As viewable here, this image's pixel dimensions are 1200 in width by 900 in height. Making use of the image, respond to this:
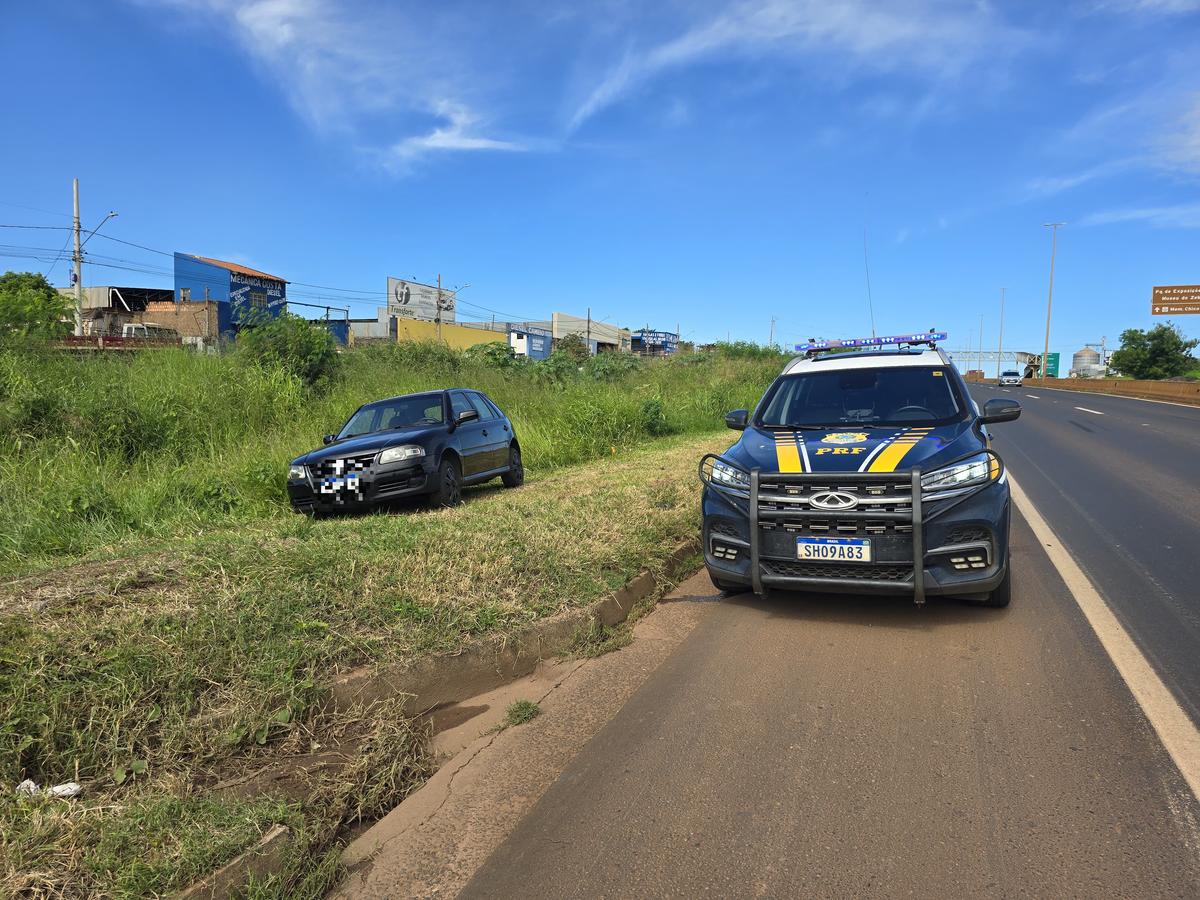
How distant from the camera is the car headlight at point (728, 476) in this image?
4742mm

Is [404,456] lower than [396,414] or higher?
lower

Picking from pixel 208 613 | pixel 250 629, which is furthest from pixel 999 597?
pixel 208 613

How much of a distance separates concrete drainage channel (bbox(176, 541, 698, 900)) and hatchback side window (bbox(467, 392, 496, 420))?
5.74 metres

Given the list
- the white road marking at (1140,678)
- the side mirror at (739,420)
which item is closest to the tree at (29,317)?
the side mirror at (739,420)

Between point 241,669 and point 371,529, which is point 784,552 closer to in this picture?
point 241,669

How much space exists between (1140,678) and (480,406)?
838 cm

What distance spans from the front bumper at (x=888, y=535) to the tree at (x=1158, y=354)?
72.5m

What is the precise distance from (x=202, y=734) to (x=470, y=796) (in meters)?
1.16

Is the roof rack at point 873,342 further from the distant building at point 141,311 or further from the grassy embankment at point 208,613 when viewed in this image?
the distant building at point 141,311

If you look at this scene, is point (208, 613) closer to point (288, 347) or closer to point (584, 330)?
point (288, 347)

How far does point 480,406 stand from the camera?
10.7 metres

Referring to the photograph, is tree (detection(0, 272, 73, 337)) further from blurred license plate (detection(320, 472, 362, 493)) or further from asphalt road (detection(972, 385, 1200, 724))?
asphalt road (detection(972, 385, 1200, 724))

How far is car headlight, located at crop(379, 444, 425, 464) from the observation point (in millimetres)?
8070

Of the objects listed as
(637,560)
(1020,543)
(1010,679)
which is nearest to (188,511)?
(637,560)
